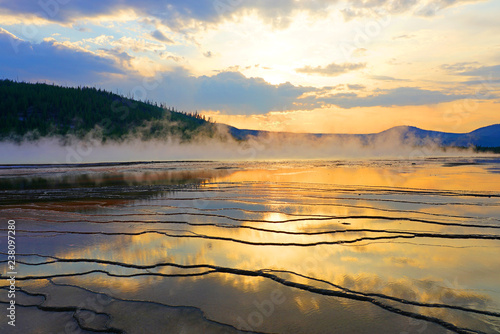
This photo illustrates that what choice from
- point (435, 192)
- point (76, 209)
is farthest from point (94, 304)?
point (435, 192)

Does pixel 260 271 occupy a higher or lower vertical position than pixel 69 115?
lower

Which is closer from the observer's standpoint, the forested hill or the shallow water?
the shallow water

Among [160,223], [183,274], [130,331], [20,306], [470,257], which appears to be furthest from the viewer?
[160,223]

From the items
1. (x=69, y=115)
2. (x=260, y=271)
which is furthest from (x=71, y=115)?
(x=260, y=271)

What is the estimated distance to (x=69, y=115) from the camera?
13412 cm

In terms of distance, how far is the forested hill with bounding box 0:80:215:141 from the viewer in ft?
401

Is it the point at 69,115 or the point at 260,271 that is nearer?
the point at 260,271

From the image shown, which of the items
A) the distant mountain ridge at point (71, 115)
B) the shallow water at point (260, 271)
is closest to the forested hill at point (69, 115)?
the distant mountain ridge at point (71, 115)

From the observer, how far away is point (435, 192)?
67.1ft

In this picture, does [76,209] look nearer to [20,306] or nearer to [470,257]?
[20,306]

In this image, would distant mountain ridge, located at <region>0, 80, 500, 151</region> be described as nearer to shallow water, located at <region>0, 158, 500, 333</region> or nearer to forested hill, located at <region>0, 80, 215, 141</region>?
forested hill, located at <region>0, 80, 215, 141</region>

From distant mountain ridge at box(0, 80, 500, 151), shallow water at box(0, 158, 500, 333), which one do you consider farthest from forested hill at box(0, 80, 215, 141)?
shallow water at box(0, 158, 500, 333)

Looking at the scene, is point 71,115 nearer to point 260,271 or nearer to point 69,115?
point 69,115

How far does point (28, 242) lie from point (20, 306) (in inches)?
207
